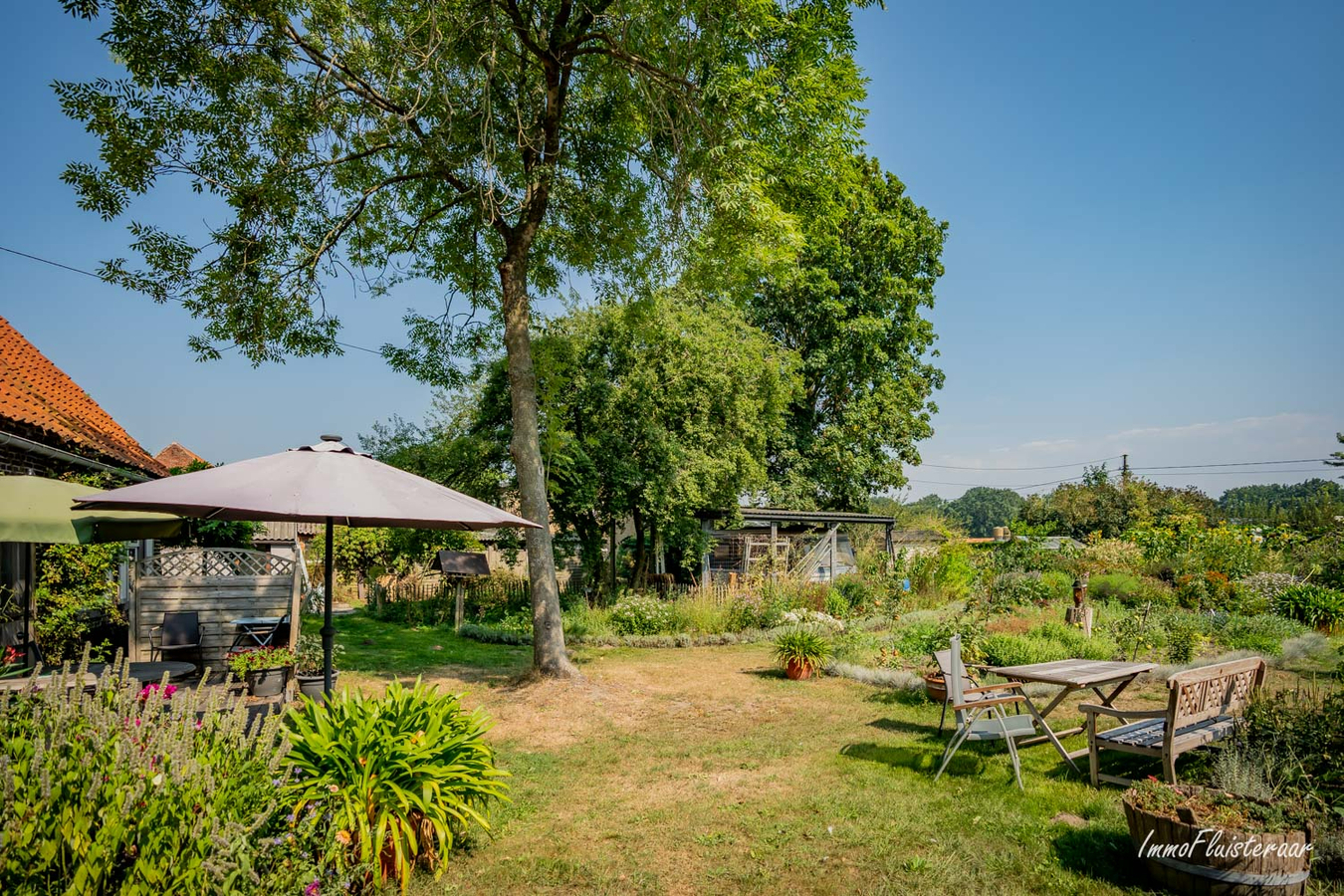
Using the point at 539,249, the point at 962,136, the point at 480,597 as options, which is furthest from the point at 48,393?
the point at 962,136

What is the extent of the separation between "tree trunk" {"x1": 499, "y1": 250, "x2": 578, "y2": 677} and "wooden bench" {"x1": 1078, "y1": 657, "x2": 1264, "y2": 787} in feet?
20.6

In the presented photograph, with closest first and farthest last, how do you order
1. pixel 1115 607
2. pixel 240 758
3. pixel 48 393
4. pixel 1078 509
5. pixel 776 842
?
pixel 240 758 < pixel 776 842 < pixel 48 393 < pixel 1115 607 < pixel 1078 509

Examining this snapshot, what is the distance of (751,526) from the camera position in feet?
78.8

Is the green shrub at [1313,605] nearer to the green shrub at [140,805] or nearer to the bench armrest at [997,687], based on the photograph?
the bench armrest at [997,687]

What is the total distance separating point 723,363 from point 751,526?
8.06 m

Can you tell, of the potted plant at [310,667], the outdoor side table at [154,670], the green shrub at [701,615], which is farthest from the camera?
the green shrub at [701,615]

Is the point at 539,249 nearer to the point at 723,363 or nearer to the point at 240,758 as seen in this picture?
the point at 723,363

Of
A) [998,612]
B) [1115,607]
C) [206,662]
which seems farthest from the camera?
[1115,607]

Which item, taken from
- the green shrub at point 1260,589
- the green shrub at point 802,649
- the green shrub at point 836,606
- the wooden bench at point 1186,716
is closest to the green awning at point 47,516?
the green shrub at point 802,649

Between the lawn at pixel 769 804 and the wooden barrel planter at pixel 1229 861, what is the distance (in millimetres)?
311

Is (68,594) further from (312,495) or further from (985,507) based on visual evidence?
(985,507)

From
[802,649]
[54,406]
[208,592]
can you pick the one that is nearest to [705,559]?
[802,649]

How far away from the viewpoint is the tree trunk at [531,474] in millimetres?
9555

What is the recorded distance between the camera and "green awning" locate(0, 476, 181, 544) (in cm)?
623
